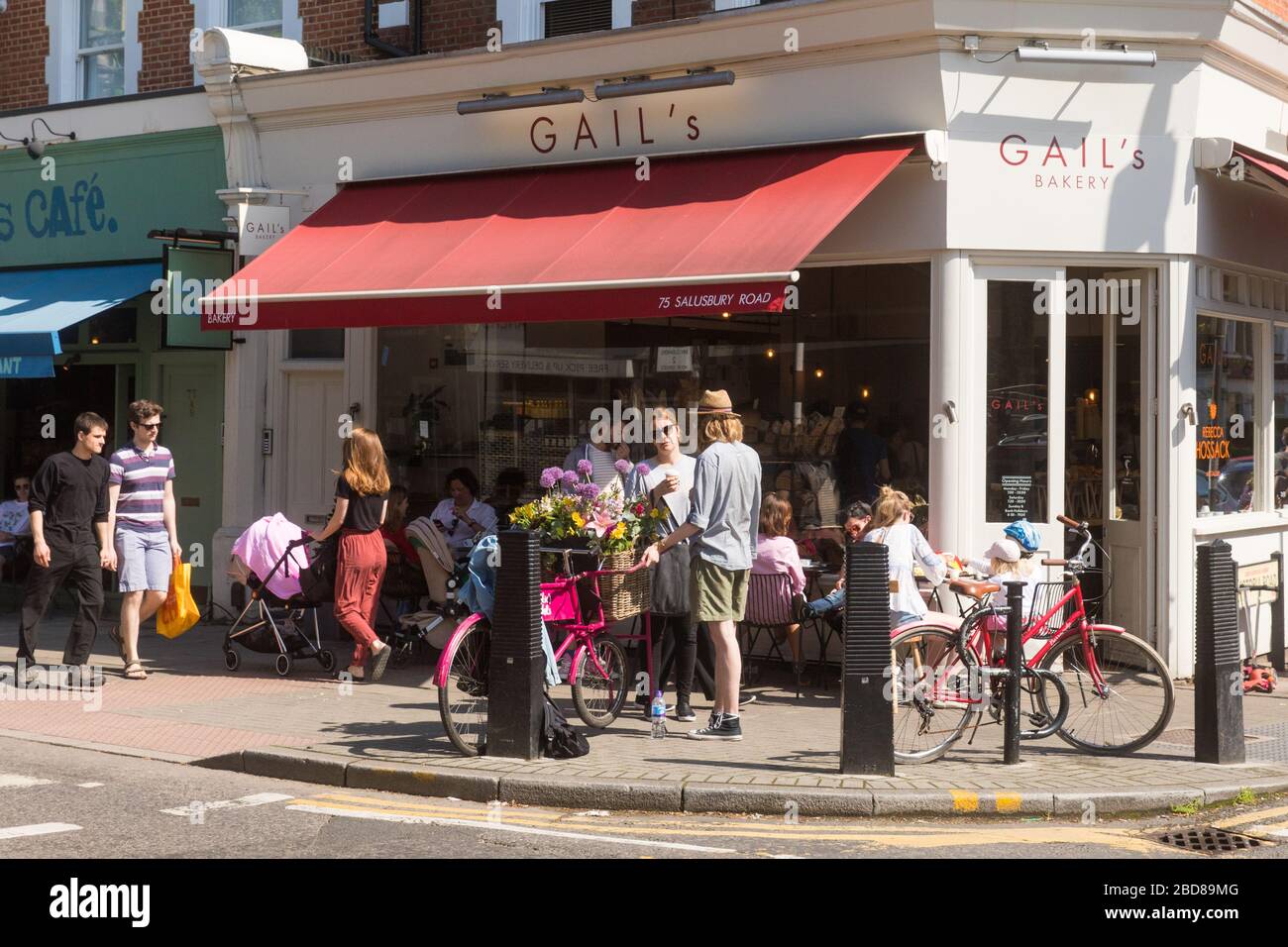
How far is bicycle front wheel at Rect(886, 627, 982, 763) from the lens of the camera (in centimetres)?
813

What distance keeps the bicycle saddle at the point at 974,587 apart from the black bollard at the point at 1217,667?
112 cm

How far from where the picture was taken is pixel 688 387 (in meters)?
12.0

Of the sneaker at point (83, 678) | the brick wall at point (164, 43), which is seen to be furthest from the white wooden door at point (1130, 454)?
the brick wall at point (164, 43)

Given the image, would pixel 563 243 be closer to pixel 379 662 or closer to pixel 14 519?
pixel 379 662

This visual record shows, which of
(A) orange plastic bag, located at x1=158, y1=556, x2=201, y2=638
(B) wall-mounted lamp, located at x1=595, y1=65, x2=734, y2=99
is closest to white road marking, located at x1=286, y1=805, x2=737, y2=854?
(A) orange plastic bag, located at x1=158, y1=556, x2=201, y2=638

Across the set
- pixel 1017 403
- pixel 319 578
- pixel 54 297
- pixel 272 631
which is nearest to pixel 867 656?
pixel 1017 403

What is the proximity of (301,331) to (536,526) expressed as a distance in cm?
563

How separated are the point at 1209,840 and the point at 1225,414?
5817mm

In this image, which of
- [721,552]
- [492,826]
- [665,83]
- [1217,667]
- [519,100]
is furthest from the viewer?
[519,100]

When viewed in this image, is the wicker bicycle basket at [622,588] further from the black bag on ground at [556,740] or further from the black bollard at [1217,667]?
the black bollard at [1217,667]

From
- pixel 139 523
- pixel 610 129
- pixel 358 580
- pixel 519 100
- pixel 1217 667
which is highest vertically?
pixel 519 100

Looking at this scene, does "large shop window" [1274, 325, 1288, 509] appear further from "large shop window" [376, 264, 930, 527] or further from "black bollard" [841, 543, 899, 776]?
"black bollard" [841, 543, 899, 776]

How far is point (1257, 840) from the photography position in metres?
6.72

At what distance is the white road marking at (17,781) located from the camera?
7534 millimetres
